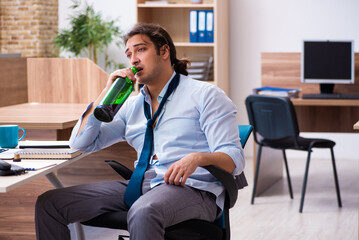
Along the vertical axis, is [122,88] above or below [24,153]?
above

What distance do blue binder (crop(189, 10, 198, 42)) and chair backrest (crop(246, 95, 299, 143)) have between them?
1.64 m

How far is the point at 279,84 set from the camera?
15.9 feet

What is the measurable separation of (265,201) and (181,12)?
7.71 ft

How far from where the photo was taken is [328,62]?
15.7 ft

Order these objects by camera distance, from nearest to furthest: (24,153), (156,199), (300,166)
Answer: (156,199), (24,153), (300,166)

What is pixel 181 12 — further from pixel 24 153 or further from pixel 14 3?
pixel 24 153

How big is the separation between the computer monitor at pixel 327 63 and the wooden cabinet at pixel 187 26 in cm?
100

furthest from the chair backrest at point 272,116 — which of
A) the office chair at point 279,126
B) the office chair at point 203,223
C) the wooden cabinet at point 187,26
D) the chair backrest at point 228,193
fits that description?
the office chair at point 203,223

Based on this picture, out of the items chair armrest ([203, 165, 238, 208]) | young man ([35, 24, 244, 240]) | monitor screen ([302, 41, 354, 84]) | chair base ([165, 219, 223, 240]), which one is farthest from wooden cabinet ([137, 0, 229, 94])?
chair base ([165, 219, 223, 240])

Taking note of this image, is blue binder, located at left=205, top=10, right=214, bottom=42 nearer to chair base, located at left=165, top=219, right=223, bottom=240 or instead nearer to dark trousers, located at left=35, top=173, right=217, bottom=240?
dark trousers, located at left=35, top=173, right=217, bottom=240

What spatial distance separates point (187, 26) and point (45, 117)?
10.1ft

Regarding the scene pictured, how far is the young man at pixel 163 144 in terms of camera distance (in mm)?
1963

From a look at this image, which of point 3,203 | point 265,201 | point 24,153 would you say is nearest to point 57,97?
point 3,203

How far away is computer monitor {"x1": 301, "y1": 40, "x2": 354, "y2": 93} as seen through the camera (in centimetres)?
470
